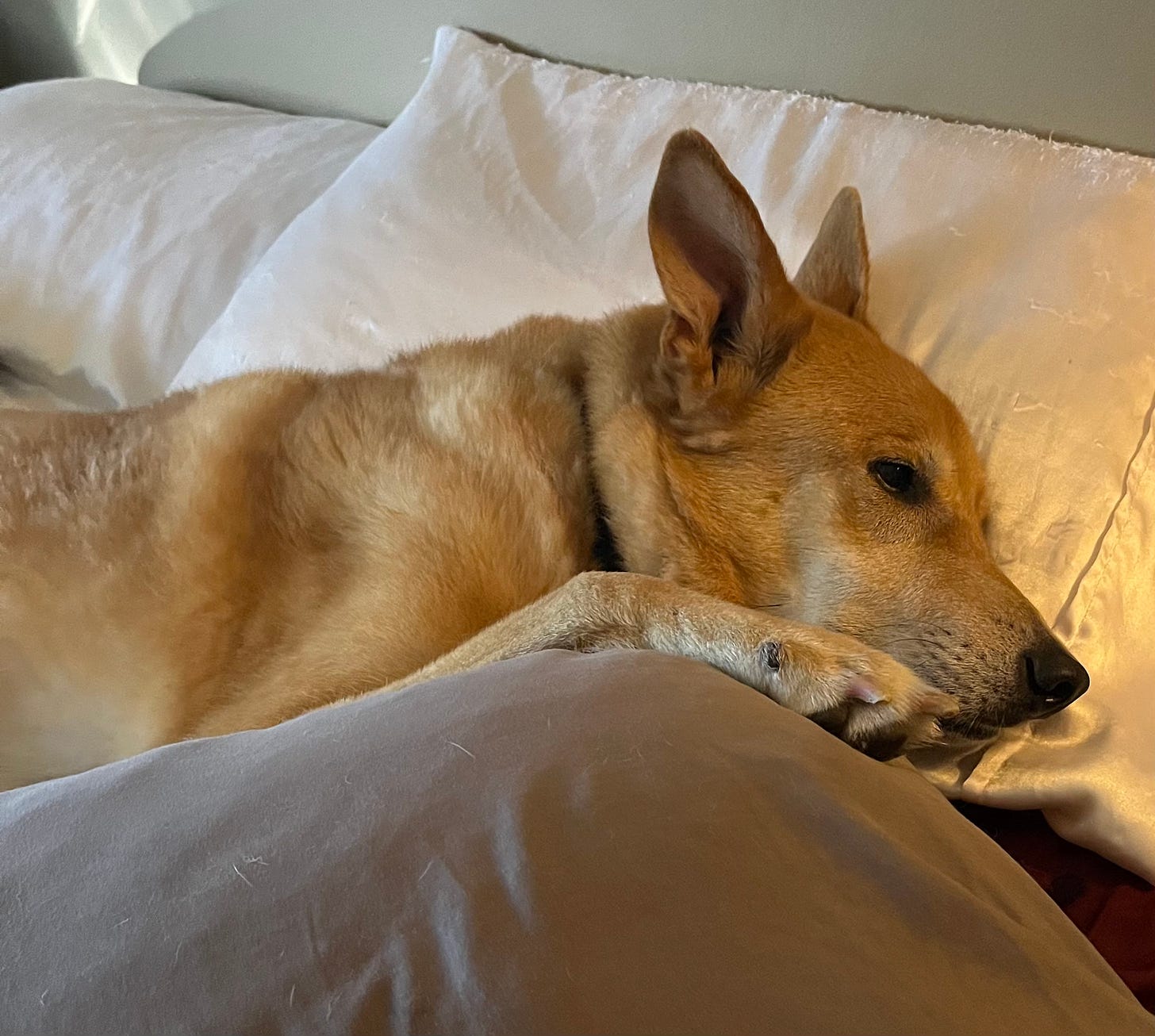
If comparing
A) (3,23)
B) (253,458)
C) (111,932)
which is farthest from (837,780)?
(3,23)

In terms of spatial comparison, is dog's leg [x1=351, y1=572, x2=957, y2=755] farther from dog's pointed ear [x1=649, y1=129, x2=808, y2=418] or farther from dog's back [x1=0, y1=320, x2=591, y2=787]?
dog's pointed ear [x1=649, y1=129, x2=808, y2=418]

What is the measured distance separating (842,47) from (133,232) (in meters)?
1.81

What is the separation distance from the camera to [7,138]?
266 cm

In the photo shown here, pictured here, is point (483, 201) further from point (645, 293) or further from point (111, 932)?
point (111, 932)

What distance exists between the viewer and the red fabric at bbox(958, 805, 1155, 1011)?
1.14 m

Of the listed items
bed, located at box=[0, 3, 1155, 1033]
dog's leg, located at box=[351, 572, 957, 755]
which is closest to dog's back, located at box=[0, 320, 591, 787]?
dog's leg, located at box=[351, 572, 957, 755]

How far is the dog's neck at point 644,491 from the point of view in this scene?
143 cm

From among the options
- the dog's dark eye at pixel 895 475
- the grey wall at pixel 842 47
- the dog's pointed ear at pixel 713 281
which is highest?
the grey wall at pixel 842 47

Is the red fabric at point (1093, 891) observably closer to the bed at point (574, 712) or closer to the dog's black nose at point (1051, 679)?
the bed at point (574, 712)

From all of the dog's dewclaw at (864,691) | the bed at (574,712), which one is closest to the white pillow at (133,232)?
the bed at (574,712)

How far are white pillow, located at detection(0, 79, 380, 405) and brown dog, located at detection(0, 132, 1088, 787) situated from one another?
3.11 feet

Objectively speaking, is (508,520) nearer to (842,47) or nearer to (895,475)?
(895,475)

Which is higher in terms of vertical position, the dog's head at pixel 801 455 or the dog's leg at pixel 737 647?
the dog's head at pixel 801 455

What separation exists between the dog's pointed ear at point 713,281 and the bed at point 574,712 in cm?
34
